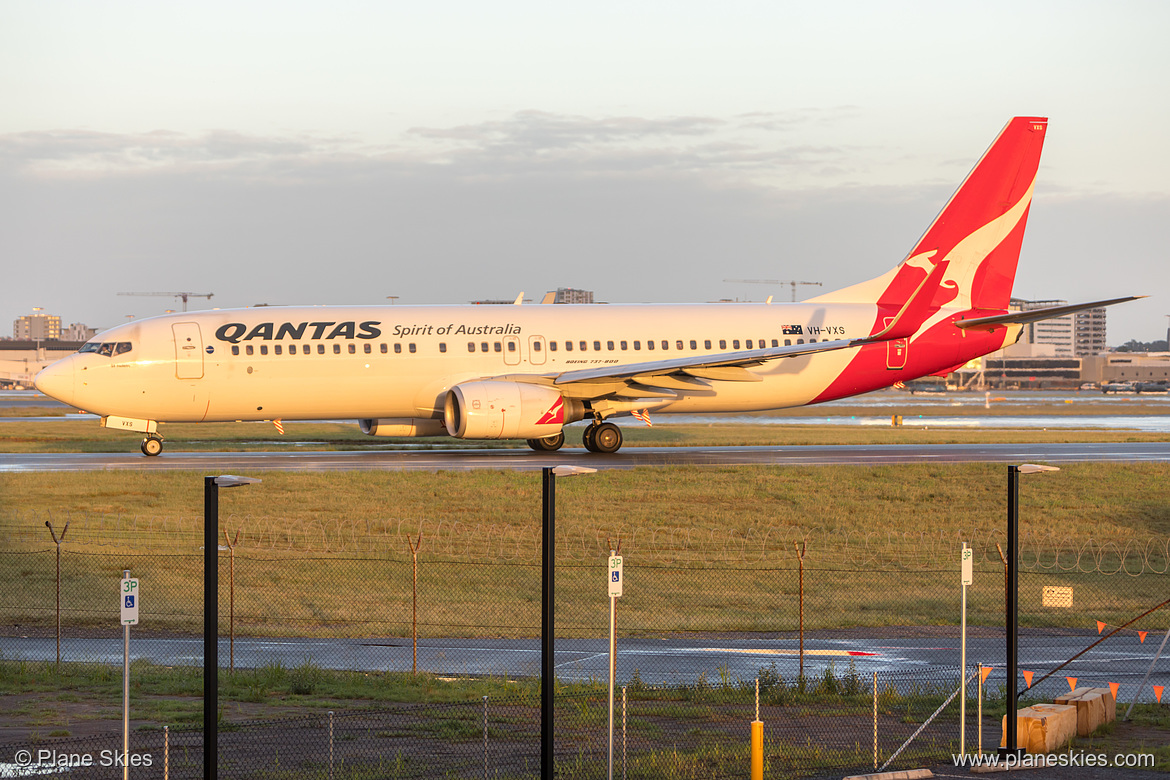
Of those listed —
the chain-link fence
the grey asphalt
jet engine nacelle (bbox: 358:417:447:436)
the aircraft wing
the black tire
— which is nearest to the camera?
the chain-link fence

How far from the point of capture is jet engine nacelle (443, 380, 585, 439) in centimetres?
3447

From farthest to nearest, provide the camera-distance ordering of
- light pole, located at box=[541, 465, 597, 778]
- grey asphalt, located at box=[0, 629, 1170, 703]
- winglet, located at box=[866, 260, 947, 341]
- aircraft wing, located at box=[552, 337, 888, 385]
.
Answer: winglet, located at box=[866, 260, 947, 341], aircraft wing, located at box=[552, 337, 888, 385], grey asphalt, located at box=[0, 629, 1170, 703], light pole, located at box=[541, 465, 597, 778]

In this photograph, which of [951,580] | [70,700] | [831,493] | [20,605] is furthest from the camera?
[831,493]

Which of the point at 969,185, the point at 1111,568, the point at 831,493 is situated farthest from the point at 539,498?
the point at 969,185

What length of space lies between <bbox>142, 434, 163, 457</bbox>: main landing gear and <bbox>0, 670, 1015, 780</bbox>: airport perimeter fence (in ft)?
76.9

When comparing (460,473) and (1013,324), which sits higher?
(1013,324)

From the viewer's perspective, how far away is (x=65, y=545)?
2673 centimetres

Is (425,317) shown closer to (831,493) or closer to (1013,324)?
(831,493)

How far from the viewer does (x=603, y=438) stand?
37844mm

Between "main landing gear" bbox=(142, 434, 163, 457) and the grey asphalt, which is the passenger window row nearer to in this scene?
"main landing gear" bbox=(142, 434, 163, 457)

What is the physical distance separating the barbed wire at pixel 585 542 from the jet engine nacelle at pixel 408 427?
10031 millimetres

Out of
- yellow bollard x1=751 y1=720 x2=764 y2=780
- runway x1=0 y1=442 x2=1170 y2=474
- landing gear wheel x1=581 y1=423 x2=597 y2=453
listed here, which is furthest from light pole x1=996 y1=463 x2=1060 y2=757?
landing gear wheel x1=581 y1=423 x2=597 y2=453

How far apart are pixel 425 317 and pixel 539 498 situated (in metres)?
9.82

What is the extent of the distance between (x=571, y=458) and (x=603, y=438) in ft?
4.38
